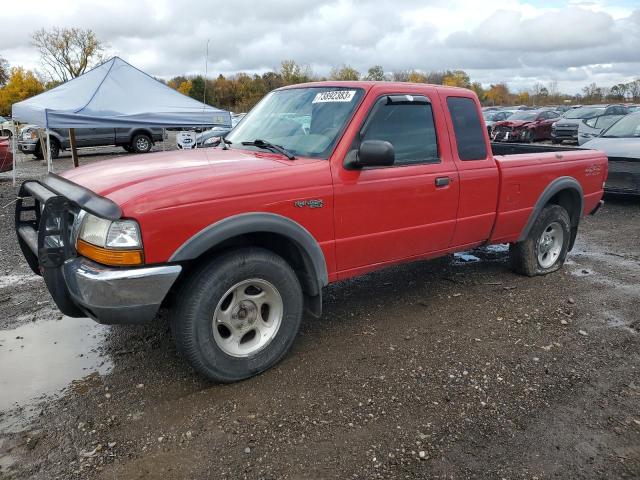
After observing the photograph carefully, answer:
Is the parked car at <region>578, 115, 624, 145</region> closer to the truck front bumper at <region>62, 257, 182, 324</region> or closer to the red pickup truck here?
the red pickup truck

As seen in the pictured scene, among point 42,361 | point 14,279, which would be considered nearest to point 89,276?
point 42,361

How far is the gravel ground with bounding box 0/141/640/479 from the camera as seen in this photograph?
105 inches

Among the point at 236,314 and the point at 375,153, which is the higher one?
the point at 375,153

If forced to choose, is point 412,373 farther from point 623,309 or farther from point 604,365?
point 623,309

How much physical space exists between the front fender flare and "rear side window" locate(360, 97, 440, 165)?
3.01 feet

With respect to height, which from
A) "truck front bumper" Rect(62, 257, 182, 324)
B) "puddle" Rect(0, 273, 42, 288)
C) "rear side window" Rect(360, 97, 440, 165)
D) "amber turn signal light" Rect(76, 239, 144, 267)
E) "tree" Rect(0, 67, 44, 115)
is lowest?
"puddle" Rect(0, 273, 42, 288)

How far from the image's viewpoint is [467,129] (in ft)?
14.8

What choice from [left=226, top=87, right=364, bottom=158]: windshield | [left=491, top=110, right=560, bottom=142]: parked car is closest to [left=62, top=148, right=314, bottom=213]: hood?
[left=226, top=87, right=364, bottom=158]: windshield

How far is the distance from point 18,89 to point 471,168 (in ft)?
248

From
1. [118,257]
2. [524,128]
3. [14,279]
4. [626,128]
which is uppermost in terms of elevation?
[524,128]

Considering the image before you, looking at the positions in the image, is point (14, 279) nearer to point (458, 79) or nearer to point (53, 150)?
point (53, 150)

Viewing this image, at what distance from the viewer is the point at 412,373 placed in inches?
139

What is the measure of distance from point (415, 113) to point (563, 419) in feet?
8.22

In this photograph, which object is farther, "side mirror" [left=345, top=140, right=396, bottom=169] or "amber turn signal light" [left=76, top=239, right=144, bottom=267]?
"side mirror" [left=345, top=140, right=396, bottom=169]
